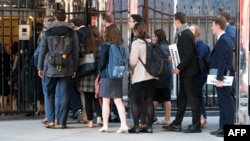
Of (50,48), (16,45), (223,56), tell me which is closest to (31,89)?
(16,45)

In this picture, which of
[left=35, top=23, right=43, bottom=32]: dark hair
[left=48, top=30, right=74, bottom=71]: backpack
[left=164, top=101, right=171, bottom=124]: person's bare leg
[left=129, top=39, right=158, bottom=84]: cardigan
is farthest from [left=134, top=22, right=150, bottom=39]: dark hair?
[left=35, top=23, right=43, bottom=32]: dark hair

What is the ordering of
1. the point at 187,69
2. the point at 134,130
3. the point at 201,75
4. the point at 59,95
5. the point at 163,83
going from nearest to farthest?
the point at 187,69, the point at 134,130, the point at 201,75, the point at 59,95, the point at 163,83

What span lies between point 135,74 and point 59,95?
4.58ft

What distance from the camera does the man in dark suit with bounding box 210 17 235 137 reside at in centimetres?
851

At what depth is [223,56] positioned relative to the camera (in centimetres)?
852

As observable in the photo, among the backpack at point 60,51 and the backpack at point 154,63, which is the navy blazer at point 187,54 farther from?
the backpack at point 60,51

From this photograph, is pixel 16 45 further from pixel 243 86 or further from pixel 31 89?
pixel 243 86

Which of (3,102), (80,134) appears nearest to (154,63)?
(80,134)

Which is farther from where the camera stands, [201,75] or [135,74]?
[201,75]

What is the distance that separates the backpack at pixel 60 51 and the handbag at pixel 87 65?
324 millimetres

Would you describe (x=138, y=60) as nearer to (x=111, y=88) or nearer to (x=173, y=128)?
(x=111, y=88)

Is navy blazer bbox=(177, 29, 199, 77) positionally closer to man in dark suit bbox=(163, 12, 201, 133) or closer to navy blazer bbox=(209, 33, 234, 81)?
man in dark suit bbox=(163, 12, 201, 133)

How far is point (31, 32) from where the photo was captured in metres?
10.8

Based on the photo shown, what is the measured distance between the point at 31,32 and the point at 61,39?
1.63m
